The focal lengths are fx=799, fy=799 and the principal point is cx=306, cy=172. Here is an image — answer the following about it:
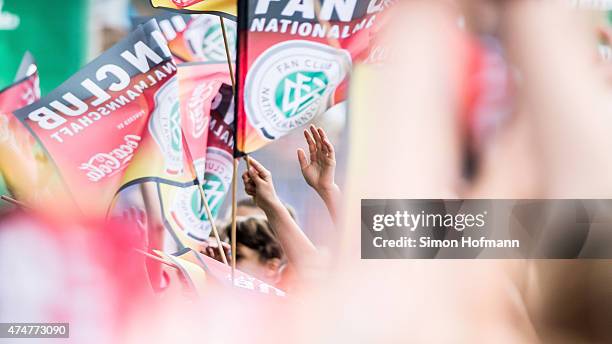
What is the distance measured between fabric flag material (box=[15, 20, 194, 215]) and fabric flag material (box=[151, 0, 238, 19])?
0.08 meters

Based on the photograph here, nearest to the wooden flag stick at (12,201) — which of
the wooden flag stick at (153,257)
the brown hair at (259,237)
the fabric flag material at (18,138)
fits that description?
the fabric flag material at (18,138)

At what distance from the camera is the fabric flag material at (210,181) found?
2643 mm

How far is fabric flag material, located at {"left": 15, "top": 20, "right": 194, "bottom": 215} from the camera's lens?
262cm

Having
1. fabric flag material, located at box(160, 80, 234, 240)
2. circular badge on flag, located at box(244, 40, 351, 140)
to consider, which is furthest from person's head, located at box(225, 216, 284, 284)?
circular badge on flag, located at box(244, 40, 351, 140)

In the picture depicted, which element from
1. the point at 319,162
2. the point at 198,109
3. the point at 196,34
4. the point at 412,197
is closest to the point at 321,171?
the point at 319,162

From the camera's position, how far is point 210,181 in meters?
2.66

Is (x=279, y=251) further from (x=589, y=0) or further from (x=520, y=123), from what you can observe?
(x=589, y=0)

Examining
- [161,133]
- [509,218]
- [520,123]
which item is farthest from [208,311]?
[520,123]

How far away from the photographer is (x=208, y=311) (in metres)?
2.64

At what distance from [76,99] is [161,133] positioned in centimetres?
30

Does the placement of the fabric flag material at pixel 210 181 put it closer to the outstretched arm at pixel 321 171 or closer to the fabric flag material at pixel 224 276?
the fabric flag material at pixel 224 276

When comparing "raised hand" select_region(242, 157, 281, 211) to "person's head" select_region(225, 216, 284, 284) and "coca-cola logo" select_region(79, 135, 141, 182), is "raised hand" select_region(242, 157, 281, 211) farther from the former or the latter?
"coca-cola logo" select_region(79, 135, 141, 182)

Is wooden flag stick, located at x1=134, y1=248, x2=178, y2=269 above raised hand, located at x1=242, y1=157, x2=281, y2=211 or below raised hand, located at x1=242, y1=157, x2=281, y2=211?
below

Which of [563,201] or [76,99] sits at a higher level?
[76,99]
